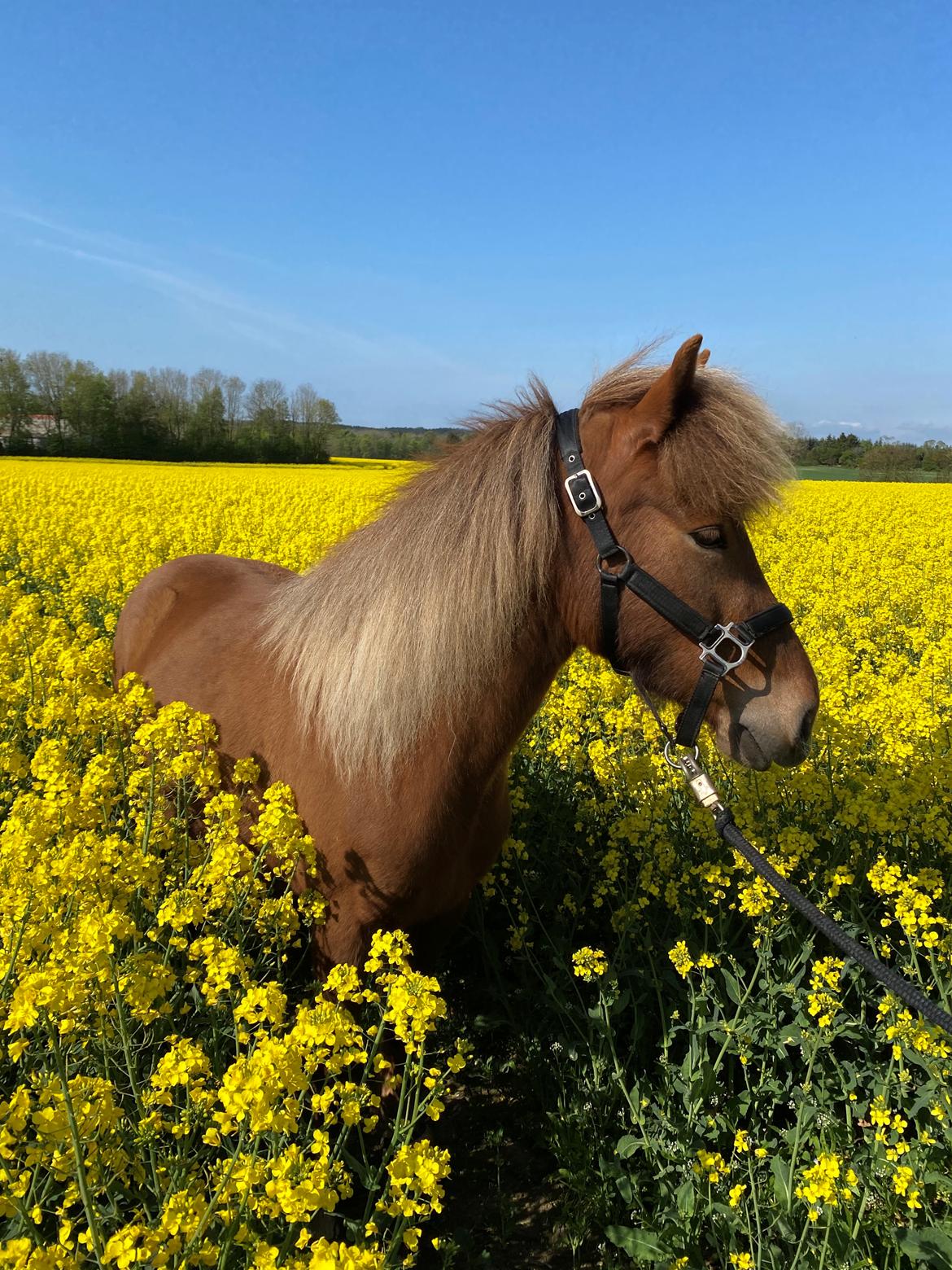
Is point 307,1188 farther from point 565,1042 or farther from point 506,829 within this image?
point 565,1042

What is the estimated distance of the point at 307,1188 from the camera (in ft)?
3.77

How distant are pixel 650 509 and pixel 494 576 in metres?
0.44

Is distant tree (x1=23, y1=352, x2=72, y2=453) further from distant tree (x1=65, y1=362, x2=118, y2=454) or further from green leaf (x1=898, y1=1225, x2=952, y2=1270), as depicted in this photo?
green leaf (x1=898, y1=1225, x2=952, y2=1270)

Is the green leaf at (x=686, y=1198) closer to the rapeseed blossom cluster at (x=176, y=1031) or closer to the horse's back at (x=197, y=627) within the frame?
the rapeseed blossom cluster at (x=176, y=1031)

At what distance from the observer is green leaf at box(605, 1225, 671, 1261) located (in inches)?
74.5

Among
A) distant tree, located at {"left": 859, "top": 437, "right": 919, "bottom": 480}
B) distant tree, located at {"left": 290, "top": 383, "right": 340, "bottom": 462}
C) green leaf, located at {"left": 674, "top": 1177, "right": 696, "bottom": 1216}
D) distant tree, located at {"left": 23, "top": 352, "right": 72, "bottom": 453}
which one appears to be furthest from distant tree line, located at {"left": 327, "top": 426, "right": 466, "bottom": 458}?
green leaf, located at {"left": 674, "top": 1177, "right": 696, "bottom": 1216}


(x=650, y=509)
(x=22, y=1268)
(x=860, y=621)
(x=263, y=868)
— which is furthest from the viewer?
(x=860, y=621)

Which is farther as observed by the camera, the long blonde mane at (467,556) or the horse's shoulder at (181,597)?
the horse's shoulder at (181,597)

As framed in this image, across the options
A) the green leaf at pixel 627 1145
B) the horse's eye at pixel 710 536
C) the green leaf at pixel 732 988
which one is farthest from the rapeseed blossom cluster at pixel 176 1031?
the horse's eye at pixel 710 536

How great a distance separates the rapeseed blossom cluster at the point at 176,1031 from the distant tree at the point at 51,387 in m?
43.9

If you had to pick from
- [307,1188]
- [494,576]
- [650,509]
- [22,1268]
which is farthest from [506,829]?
[22,1268]

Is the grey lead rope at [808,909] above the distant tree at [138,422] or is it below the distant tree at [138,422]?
below

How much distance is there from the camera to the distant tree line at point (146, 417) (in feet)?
131

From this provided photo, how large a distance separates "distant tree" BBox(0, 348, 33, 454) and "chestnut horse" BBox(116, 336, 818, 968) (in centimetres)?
4435
